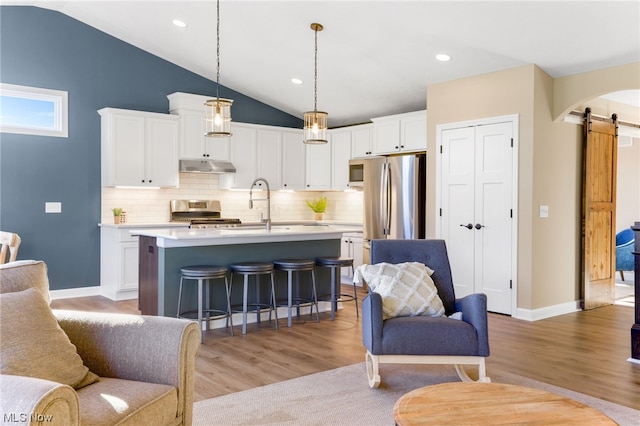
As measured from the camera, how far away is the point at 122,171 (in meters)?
6.62

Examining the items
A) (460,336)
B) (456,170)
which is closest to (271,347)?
(460,336)

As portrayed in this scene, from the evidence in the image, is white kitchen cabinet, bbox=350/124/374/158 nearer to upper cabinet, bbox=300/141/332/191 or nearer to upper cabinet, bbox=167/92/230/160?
upper cabinet, bbox=300/141/332/191

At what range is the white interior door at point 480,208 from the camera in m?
5.58

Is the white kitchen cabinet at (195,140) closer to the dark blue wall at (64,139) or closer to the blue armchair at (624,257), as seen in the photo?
the dark blue wall at (64,139)

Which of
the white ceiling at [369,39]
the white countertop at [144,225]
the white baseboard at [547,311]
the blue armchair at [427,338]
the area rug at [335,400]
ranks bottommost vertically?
the area rug at [335,400]

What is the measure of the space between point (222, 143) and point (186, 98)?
81 centimetres

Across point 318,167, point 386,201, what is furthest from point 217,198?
point 386,201

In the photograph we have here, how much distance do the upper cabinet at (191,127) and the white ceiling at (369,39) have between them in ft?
1.74

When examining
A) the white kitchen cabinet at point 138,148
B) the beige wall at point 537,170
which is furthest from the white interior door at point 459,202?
the white kitchen cabinet at point 138,148

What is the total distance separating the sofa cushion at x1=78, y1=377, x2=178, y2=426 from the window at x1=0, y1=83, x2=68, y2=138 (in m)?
5.24

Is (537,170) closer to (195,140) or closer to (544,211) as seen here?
(544,211)

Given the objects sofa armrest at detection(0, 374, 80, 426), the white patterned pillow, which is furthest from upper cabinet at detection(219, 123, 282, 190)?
sofa armrest at detection(0, 374, 80, 426)

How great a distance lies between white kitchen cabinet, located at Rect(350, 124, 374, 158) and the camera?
7.71 metres

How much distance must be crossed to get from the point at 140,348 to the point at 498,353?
3.00 m
